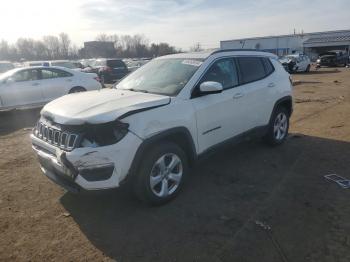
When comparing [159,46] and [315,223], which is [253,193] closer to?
[315,223]

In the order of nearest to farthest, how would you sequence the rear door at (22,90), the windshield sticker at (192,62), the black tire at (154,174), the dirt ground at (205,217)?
the dirt ground at (205,217) → the black tire at (154,174) → the windshield sticker at (192,62) → the rear door at (22,90)

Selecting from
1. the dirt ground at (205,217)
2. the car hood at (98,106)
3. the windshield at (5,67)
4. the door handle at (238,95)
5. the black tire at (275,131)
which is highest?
the windshield at (5,67)

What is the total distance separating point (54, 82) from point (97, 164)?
8223 mm

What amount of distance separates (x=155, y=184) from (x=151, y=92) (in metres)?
1.27

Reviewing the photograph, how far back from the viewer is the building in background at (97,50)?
71.8 meters

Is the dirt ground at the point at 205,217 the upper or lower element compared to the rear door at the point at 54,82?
lower

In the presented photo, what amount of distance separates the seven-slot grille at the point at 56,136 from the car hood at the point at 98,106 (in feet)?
0.40

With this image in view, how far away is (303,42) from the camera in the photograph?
60.8m

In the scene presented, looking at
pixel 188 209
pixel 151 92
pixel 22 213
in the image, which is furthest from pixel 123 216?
pixel 151 92

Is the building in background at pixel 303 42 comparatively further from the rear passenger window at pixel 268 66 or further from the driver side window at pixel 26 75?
the rear passenger window at pixel 268 66

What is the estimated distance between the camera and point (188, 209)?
4.00 m

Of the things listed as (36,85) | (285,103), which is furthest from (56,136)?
(36,85)

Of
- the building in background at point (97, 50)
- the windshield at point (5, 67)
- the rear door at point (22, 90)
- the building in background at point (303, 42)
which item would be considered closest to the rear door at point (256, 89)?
the rear door at point (22, 90)

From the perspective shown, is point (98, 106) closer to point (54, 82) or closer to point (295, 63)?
point (54, 82)
